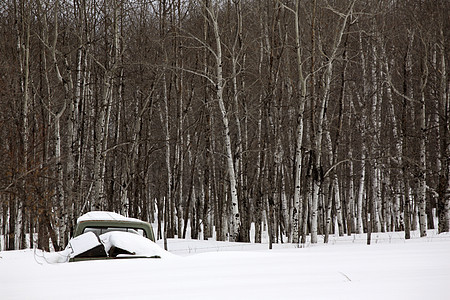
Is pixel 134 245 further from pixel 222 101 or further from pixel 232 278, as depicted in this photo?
pixel 222 101

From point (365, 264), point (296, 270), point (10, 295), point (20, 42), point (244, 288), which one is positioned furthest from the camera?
point (20, 42)

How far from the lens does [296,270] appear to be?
4953 mm

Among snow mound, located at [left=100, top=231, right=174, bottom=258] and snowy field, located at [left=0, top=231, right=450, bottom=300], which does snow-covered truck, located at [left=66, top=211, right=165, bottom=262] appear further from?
snowy field, located at [left=0, top=231, right=450, bottom=300]

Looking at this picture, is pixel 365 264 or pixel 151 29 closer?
pixel 365 264

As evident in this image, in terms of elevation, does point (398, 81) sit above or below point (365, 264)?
above

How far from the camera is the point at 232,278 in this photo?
447 cm

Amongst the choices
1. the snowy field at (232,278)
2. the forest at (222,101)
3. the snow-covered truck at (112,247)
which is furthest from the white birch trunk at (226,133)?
the snow-covered truck at (112,247)

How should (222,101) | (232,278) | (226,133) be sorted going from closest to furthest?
1. (232,278)
2. (222,101)
3. (226,133)

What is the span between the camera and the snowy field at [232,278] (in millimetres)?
3781

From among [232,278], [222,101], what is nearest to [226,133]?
[222,101]

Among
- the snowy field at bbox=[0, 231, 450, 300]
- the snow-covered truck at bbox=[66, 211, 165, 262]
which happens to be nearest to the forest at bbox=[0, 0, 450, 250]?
the snow-covered truck at bbox=[66, 211, 165, 262]

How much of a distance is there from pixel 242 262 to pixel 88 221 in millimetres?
2189

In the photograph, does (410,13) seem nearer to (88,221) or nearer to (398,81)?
(398,81)

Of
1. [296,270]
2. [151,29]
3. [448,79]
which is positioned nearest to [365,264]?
[296,270]
